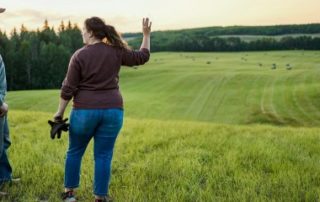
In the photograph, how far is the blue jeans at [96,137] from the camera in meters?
4.94

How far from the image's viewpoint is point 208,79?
71375 mm

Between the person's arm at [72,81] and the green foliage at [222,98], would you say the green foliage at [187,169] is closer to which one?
the person's arm at [72,81]

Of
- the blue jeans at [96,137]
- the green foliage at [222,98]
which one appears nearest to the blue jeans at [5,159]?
the blue jeans at [96,137]

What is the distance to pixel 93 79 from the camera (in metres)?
4.94

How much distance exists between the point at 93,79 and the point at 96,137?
674 millimetres

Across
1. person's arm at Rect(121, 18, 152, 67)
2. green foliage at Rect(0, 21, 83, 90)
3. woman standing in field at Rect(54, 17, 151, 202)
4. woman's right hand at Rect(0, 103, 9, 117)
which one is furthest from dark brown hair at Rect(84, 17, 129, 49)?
green foliage at Rect(0, 21, 83, 90)

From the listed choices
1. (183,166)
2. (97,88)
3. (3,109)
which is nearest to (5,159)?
(3,109)

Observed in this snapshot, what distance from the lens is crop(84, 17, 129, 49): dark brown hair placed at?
16.3ft

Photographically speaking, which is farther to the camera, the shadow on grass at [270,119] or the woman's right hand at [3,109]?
the shadow on grass at [270,119]

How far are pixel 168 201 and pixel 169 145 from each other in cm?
337

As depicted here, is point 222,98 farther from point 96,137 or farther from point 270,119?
point 96,137

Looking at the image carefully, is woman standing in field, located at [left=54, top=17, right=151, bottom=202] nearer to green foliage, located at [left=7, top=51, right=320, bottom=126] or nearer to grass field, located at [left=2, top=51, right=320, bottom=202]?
grass field, located at [left=2, top=51, right=320, bottom=202]

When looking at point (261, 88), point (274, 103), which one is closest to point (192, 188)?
point (274, 103)

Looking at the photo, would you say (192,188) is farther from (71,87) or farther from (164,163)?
(71,87)
